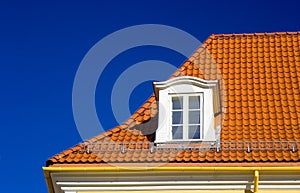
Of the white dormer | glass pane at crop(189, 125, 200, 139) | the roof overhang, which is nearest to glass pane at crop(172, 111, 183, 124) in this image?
the white dormer

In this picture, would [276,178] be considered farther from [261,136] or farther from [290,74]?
[290,74]

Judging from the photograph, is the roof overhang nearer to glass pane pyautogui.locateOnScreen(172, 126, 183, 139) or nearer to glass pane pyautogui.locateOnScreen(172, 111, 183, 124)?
glass pane pyautogui.locateOnScreen(172, 126, 183, 139)

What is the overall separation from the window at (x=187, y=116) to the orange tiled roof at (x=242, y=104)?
0.45m

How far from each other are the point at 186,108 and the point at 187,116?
0.17 meters

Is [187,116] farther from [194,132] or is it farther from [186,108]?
[194,132]

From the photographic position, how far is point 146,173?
33.0 ft

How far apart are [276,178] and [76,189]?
3.54 metres

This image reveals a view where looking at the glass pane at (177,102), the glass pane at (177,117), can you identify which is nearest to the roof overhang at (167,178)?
the glass pane at (177,117)

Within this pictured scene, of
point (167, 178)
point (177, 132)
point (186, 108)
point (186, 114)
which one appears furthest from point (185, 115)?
point (167, 178)

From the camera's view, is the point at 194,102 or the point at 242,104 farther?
the point at 242,104

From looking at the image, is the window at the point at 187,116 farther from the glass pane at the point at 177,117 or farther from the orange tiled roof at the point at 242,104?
the orange tiled roof at the point at 242,104

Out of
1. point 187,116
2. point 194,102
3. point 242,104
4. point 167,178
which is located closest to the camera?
point 167,178

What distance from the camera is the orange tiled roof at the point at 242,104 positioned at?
10.2 m

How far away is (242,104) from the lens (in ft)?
38.5
